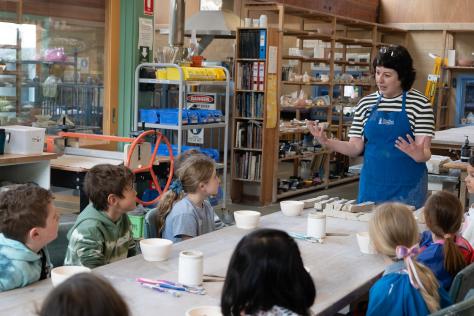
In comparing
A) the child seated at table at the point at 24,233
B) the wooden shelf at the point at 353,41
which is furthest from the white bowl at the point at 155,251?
the wooden shelf at the point at 353,41

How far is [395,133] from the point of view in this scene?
3.78 m

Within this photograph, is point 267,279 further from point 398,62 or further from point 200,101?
point 200,101

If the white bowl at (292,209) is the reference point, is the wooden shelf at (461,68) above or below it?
above

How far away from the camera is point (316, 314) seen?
2.12m

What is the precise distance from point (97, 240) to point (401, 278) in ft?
3.98

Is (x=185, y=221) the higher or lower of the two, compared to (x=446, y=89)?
lower

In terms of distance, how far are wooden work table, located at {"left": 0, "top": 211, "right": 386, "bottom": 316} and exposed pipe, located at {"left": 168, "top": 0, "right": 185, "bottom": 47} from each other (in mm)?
3570

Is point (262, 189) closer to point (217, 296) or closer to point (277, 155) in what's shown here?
point (277, 155)

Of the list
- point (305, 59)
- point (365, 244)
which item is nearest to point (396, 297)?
point (365, 244)

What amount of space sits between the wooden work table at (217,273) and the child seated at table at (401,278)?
122 millimetres

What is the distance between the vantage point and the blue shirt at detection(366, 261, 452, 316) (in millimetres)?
2271

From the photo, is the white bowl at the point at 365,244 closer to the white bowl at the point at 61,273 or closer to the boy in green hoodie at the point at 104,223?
the boy in green hoodie at the point at 104,223

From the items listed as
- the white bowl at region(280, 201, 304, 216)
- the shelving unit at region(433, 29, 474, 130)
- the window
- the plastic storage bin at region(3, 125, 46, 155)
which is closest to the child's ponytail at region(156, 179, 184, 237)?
the white bowl at region(280, 201, 304, 216)

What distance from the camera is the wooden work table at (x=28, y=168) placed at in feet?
15.7
